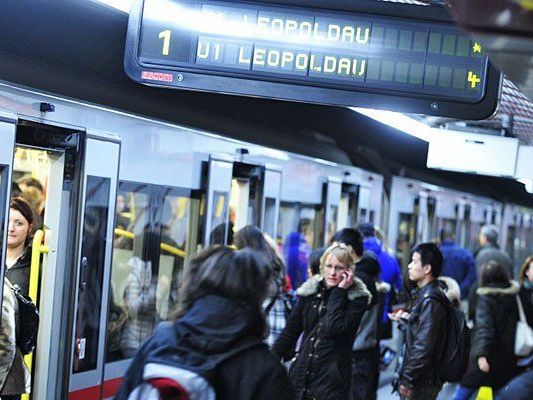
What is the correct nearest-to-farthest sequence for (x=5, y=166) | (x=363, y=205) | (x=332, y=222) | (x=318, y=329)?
(x=5, y=166) < (x=318, y=329) < (x=332, y=222) < (x=363, y=205)

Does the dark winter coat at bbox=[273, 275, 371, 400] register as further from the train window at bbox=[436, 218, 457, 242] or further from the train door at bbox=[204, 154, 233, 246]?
the train window at bbox=[436, 218, 457, 242]

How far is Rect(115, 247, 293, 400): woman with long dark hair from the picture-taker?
336 centimetres

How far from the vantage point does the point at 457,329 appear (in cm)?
763

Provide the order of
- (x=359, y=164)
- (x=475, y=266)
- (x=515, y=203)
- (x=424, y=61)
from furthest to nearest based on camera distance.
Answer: (x=515, y=203), (x=475, y=266), (x=359, y=164), (x=424, y=61)

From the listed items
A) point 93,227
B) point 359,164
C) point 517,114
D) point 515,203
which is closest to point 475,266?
point 359,164

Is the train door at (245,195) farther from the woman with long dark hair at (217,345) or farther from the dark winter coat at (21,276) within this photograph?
the woman with long dark hair at (217,345)

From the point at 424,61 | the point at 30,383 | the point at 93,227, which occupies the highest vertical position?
the point at 424,61

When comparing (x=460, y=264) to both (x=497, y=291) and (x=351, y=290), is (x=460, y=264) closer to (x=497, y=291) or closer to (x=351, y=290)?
(x=497, y=291)

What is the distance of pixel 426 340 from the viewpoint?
24.6 ft

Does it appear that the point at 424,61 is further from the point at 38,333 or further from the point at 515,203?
the point at 515,203

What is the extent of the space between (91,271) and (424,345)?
81.8 inches

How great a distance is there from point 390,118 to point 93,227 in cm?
554

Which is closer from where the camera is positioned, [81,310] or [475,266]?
[81,310]

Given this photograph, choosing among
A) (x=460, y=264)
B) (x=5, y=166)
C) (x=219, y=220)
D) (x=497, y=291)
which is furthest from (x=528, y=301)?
(x=460, y=264)
